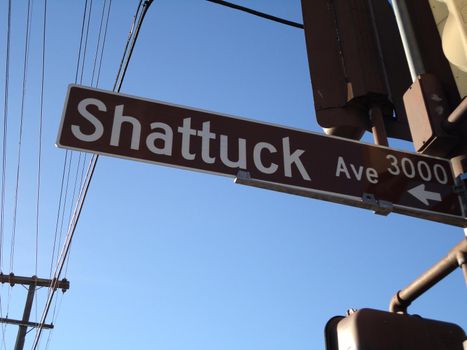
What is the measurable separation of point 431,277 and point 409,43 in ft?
4.78

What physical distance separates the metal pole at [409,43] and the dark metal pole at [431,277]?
46.5 inches

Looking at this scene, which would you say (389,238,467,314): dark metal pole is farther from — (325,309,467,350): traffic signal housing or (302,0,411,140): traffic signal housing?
(302,0,411,140): traffic signal housing

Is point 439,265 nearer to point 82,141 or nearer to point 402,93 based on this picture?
point 402,93

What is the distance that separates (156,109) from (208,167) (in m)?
0.43

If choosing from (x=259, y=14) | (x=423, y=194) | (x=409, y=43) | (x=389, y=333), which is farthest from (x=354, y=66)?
(x=389, y=333)

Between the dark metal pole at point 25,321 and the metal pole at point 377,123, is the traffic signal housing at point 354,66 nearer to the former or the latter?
the metal pole at point 377,123

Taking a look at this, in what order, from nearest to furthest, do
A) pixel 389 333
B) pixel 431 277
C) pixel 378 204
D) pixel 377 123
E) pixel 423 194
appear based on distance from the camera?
pixel 389 333
pixel 431 277
pixel 378 204
pixel 423 194
pixel 377 123

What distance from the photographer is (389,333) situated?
1.72 m


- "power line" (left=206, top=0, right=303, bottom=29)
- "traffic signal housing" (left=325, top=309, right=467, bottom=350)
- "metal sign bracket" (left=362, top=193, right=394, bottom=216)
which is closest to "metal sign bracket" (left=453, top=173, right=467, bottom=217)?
"metal sign bracket" (left=362, top=193, right=394, bottom=216)

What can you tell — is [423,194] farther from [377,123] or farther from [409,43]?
[409,43]

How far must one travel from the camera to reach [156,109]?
2.66 meters

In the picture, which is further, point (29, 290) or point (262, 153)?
point (29, 290)

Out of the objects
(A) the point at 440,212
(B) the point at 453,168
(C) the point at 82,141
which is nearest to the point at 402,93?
(B) the point at 453,168

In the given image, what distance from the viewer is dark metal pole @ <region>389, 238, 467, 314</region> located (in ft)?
6.97
